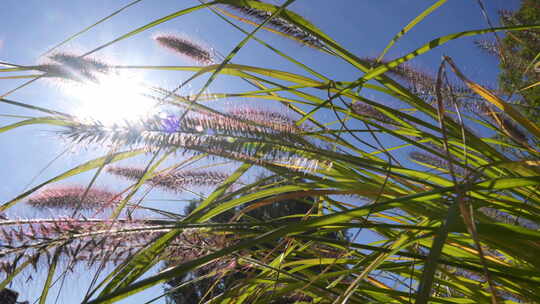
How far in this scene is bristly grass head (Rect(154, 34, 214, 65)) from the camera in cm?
166

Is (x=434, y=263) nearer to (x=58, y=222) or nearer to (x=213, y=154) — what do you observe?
(x=213, y=154)

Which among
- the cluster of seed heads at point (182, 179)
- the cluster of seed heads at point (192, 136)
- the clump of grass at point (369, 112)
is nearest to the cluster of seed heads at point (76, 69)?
the cluster of seed heads at point (192, 136)

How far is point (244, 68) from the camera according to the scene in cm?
119

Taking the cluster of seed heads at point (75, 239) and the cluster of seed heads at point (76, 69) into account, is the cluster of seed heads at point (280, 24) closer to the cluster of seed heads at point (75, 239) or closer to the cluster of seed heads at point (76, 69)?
the cluster of seed heads at point (76, 69)

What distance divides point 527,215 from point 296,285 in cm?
63

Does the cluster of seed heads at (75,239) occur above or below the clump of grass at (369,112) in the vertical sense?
below

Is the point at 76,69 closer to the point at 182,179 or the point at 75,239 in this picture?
the point at 75,239

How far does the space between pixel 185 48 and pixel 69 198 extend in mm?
732

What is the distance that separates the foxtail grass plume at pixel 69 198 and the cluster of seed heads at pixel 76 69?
0.40 m

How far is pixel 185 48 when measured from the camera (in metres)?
1.72

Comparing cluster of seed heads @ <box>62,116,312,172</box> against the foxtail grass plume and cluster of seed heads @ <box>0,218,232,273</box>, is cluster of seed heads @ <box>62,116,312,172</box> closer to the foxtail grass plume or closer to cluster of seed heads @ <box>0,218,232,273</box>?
cluster of seed heads @ <box>0,218,232,273</box>

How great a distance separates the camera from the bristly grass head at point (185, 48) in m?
1.66

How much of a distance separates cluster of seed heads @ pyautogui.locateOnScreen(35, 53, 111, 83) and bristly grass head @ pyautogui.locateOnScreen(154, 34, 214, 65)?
1.70 ft

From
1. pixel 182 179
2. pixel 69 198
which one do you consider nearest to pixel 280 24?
pixel 182 179
